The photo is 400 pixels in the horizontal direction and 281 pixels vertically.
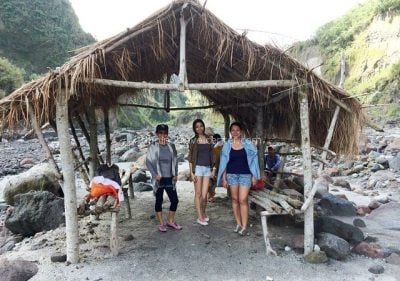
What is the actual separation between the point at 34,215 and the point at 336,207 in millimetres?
5331

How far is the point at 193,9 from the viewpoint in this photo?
4879mm

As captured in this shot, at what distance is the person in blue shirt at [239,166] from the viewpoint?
5.51 meters

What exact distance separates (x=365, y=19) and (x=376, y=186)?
2147cm

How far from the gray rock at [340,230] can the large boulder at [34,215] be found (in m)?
4.14

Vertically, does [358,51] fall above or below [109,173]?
above

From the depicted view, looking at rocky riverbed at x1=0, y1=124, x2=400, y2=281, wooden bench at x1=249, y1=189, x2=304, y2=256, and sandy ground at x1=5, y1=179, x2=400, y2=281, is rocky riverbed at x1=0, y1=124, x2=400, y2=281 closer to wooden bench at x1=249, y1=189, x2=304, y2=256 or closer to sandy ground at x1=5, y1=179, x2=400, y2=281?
sandy ground at x1=5, y1=179, x2=400, y2=281

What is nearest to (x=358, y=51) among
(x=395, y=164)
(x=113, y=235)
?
(x=395, y=164)

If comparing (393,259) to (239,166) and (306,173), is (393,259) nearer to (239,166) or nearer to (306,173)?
(306,173)

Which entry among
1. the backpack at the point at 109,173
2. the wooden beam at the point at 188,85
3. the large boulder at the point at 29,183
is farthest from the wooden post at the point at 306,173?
the large boulder at the point at 29,183

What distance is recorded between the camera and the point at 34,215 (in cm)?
645

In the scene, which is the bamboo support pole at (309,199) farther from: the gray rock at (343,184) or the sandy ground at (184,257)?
the gray rock at (343,184)

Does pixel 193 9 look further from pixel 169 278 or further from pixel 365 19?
pixel 365 19

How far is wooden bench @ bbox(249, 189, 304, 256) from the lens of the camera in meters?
5.09

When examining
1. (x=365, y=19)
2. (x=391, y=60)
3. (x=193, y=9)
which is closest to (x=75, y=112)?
(x=193, y=9)
